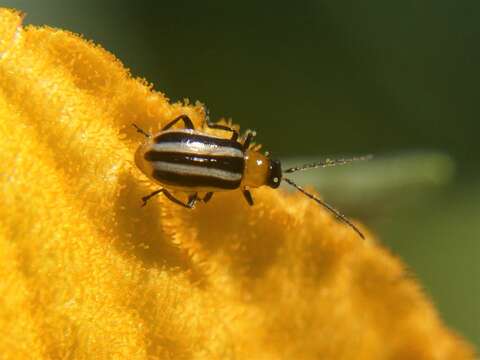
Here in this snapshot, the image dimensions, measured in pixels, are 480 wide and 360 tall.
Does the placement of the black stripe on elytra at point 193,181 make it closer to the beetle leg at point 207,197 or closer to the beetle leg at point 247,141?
the beetle leg at point 207,197

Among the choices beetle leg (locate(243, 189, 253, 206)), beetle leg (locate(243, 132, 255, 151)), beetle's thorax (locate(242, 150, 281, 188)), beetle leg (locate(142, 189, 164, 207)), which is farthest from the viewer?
beetle leg (locate(243, 132, 255, 151))

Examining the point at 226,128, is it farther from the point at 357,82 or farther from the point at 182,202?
the point at 357,82

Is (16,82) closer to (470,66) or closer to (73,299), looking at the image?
(73,299)

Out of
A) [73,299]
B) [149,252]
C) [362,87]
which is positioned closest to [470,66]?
[362,87]

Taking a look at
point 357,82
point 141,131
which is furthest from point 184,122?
point 357,82

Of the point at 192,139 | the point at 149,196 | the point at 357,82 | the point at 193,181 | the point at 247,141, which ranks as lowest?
the point at 149,196

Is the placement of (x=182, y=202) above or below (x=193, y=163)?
below

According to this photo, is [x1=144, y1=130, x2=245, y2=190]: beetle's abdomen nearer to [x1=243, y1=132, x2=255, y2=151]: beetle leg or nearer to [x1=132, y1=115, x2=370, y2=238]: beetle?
[x1=132, y1=115, x2=370, y2=238]: beetle

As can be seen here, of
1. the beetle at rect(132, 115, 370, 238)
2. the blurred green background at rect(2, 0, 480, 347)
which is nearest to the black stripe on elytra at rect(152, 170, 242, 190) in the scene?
the beetle at rect(132, 115, 370, 238)

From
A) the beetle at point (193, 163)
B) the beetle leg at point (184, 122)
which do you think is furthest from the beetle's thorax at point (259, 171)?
the beetle leg at point (184, 122)
